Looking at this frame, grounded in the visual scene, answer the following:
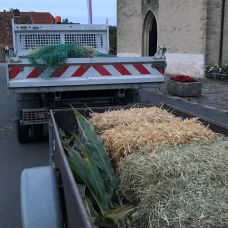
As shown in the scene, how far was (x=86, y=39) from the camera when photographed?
9531 millimetres

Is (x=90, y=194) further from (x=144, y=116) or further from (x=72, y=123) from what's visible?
(x=72, y=123)

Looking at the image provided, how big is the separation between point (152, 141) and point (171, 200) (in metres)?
0.99

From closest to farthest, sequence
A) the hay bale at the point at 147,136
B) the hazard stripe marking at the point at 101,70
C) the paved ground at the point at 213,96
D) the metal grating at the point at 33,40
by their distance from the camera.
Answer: the hay bale at the point at 147,136, the hazard stripe marking at the point at 101,70, the metal grating at the point at 33,40, the paved ground at the point at 213,96

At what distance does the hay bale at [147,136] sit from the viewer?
328 centimetres

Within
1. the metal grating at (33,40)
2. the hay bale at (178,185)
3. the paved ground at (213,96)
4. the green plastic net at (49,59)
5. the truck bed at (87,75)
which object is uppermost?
the metal grating at (33,40)

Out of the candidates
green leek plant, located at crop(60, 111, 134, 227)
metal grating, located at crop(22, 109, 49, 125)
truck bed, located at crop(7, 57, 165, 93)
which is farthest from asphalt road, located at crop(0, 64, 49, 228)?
green leek plant, located at crop(60, 111, 134, 227)

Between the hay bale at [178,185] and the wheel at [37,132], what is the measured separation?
192 inches

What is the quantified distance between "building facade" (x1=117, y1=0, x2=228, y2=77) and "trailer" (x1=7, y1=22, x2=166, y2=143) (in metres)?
12.4

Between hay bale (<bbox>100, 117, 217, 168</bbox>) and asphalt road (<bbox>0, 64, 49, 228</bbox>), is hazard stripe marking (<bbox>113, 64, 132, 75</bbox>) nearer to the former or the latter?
asphalt road (<bbox>0, 64, 49, 228</bbox>)

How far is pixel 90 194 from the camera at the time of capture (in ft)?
9.43

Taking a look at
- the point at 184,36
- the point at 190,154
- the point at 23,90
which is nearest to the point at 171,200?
the point at 190,154

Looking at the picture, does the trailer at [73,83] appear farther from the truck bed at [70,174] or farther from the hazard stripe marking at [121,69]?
the truck bed at [70,174]

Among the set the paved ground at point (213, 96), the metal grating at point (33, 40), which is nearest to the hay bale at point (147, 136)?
the metal grating at point (33, 40)

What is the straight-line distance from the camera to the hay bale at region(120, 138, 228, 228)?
2250mm
